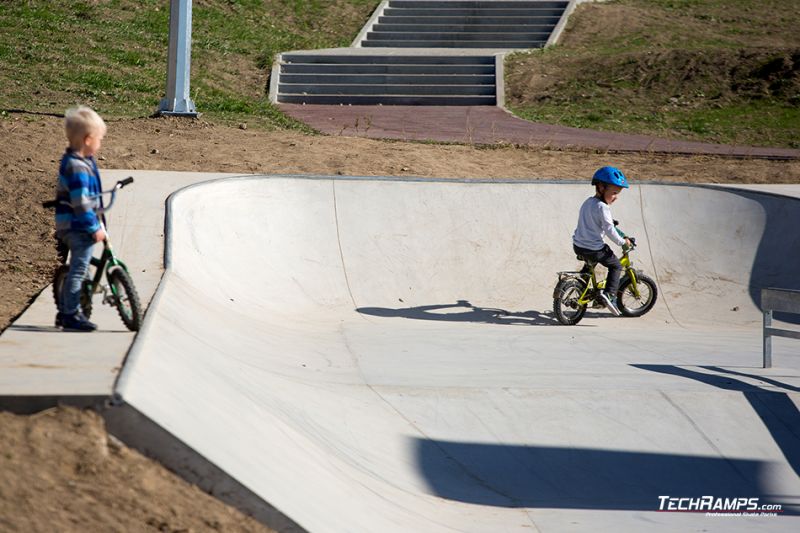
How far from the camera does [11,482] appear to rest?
4.12 meters

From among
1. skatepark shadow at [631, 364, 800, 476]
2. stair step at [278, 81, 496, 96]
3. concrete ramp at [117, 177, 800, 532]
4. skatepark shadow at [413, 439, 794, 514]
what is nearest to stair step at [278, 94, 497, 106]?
stair step at [278, 81, 496, 96]

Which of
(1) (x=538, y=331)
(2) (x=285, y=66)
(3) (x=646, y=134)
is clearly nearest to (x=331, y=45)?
(2) (x=285, y=66)

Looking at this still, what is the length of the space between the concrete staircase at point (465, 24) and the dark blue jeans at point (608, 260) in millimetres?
16168

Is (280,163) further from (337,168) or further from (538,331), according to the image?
(538,331)

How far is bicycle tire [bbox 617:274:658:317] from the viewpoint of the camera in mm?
10305

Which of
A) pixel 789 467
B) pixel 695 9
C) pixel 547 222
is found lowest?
pixel 789 467

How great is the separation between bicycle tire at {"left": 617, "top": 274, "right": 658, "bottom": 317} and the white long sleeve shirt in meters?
0.76

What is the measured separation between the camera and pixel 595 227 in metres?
9.73

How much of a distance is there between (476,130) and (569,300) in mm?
8464

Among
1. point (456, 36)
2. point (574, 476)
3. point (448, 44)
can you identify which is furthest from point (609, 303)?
point (456, 36)

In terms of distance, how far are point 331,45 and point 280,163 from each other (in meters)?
12.9

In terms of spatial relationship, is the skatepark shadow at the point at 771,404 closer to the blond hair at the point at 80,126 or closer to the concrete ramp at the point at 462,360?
the concrete ramp at the point at 462,360

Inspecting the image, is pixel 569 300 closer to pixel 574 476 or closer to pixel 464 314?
pixel 464 314

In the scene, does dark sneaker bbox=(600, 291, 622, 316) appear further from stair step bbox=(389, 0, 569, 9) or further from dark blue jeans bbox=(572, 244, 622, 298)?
stair step bbox=(389, 0, 569, 9)
